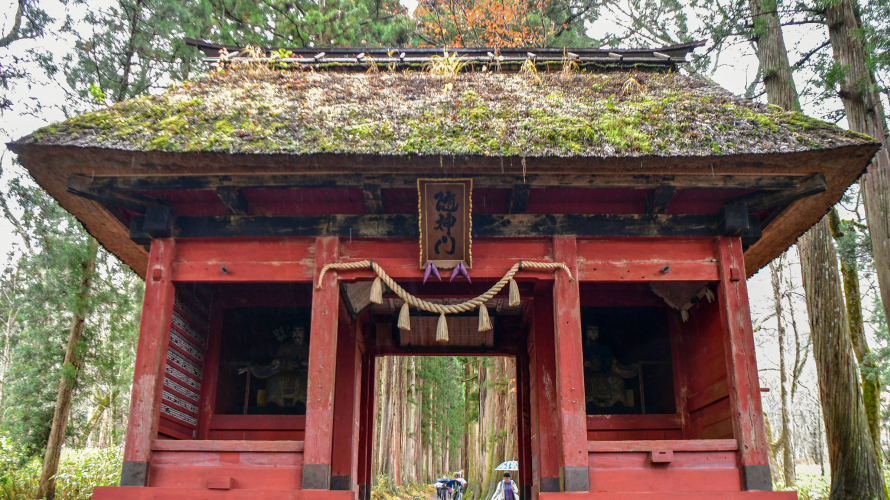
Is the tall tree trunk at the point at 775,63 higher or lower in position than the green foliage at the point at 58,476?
higher

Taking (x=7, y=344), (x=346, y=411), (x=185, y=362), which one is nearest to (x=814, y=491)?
(x=346, y=411)

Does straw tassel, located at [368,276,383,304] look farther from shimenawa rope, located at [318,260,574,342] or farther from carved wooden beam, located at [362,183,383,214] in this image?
carved wooden beam, located at [362,183,383,214]

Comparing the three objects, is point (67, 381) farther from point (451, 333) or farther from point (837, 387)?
point (837, 387)

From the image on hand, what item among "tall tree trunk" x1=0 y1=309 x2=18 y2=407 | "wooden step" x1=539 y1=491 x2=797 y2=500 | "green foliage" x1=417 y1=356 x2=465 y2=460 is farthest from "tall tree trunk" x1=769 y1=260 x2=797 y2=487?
"tall tree trunk" x1=0 y1=309 x2=18 y2=407

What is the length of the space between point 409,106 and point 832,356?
22.4 feet

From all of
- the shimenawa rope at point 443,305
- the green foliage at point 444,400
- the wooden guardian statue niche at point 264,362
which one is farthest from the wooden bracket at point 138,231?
the green foliage at point 444,400

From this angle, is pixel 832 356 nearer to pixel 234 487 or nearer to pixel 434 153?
pixel 434 153

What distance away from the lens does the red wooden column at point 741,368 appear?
5090 millimetres

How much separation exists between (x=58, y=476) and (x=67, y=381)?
1769 millimetres

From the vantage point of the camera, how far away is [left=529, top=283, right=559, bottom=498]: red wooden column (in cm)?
683

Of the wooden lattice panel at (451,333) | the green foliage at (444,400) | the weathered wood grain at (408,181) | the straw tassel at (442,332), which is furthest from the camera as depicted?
the green foliage at (444,400)

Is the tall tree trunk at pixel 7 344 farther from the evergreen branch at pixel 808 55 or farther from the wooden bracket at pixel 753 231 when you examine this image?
the evergreen branch at pixel 808 55

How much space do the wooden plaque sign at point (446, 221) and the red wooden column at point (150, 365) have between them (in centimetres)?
254

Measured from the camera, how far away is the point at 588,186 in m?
5.37
